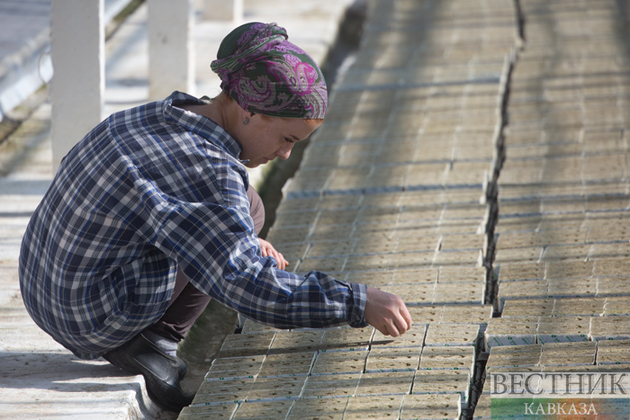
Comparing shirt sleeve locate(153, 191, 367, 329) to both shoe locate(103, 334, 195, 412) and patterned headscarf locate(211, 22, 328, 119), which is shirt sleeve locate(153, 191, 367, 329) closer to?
patterned headscarf locate(211, 22, 328, 119)

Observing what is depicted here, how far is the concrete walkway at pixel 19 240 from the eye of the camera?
262 cm

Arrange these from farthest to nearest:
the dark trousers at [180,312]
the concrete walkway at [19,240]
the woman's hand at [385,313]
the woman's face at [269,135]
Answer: the dark trousers at [180,312] → the concrete walkway at [19,240] → the woman's face at [269,135] → the woman's hand at [385,313]

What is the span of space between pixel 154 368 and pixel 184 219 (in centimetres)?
77

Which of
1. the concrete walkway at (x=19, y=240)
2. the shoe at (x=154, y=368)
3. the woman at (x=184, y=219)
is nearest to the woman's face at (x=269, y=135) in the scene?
the woman at (x=184, y=219)

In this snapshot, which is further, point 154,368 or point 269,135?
point 154,368

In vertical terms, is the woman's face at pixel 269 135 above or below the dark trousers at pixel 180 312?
above

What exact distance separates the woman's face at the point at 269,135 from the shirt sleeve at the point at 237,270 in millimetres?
277

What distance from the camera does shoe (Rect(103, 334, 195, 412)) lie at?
2.71 m

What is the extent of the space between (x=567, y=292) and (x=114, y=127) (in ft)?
6.30

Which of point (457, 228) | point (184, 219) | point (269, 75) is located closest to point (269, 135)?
point (269, 75)

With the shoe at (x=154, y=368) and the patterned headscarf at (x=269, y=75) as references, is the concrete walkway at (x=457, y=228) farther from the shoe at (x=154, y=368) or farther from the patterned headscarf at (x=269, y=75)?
the patterned headscarf at (x=269, y=75)

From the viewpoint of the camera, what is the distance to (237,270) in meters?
2.22

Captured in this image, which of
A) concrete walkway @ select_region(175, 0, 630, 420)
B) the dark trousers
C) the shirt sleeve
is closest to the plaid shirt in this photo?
the shirt sleeve

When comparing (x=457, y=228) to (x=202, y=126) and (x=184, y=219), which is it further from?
(x=184, y=219)
